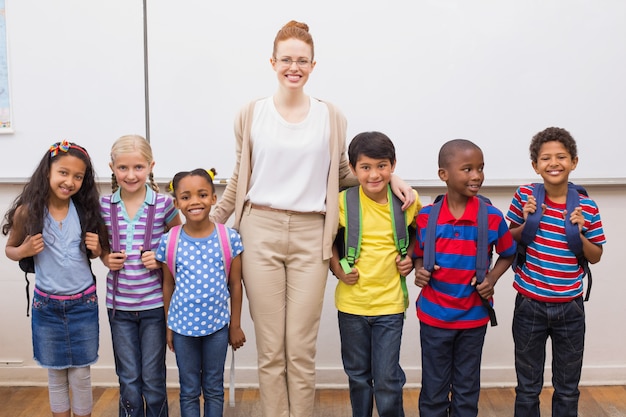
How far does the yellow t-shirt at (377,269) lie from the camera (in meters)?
2.08

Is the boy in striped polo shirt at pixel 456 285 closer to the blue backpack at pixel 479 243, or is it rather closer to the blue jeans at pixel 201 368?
the blue backpack at pixel 479 243

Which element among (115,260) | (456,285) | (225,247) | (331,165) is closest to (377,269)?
(456,285)

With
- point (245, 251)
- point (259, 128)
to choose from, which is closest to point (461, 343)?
point (245, 251)

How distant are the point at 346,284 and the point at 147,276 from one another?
0.70m

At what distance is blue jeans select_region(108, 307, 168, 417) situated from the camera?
2107mm

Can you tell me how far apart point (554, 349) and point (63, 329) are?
1.74m

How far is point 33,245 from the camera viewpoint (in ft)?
6.57

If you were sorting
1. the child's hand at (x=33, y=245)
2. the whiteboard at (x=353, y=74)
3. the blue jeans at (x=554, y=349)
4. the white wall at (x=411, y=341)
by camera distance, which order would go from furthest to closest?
the white wall at (x=411, y=341) < the whiteboard at (x=353, y=74) < the blue jeans at (x=554, y=349) < the child's hand at (x=33, y=245)

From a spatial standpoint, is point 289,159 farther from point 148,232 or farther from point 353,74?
point 353,74

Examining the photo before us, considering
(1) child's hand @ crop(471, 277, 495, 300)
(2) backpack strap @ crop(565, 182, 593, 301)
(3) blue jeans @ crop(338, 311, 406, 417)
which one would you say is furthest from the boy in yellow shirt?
(2) backpack strap @ crop(565, 182, 593, 301)

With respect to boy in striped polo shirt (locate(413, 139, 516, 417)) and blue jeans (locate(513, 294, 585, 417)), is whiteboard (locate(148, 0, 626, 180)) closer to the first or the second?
boy in striped polo shirt (locate(413, 139, 516, 417))

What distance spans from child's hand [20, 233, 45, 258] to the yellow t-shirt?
3.52ft

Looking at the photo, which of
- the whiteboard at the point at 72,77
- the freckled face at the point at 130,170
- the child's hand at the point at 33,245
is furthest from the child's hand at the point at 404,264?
the whiteboard at the point at 72,77

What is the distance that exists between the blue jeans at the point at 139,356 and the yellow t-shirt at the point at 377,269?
70 cm
